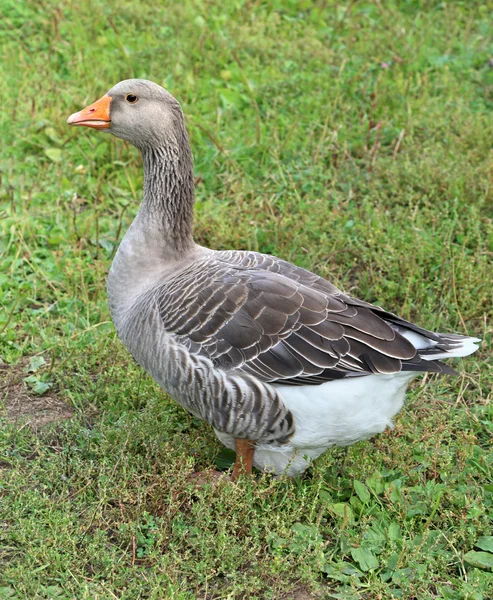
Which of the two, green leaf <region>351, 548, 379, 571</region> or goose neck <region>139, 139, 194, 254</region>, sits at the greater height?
goose neck <region>139, 139, 194, 254</region>

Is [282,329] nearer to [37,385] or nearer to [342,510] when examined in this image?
[342,510]

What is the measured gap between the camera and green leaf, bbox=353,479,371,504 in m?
3.73

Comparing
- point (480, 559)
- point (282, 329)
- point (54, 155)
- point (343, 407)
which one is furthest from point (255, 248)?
point (480, 559)

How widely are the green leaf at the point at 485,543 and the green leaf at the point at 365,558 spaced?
19.2 inches

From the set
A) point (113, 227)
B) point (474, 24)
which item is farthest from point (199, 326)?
point (474, 24)

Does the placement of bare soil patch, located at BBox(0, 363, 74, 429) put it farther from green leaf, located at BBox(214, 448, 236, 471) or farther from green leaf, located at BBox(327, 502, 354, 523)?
green leaf, located at BBox(327, 502, 354, 523)

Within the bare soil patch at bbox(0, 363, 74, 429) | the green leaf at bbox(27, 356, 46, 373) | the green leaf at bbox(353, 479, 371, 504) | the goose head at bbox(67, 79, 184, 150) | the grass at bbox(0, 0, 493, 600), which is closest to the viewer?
the grass at bbox(0, 0, 493, 600)

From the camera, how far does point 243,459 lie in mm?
3852

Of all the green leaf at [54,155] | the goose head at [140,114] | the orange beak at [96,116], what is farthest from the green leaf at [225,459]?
the green leaf at [54,155]

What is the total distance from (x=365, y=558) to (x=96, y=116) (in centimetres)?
254

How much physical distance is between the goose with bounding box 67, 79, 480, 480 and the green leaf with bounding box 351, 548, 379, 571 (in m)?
0.50

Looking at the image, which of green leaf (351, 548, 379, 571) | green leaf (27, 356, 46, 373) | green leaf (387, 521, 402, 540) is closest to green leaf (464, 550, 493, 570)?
green leaf (387, 521, 402, 540)

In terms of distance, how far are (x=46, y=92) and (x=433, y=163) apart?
10.7ft

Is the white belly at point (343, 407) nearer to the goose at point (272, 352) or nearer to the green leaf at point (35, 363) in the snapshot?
the goose at point (272, 352)
